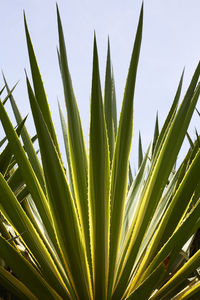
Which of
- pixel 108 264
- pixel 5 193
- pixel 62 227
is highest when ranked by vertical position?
pixel 5 193

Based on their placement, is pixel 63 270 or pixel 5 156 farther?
pixel 5 156

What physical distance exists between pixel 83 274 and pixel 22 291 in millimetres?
173

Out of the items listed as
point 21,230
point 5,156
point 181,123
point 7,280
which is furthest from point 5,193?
point 181,123

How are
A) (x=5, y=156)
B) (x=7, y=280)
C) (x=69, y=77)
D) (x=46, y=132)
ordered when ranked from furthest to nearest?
(x=5, y=156) < (x=69, y=77) < (x=7, y=280) < (x=46, y=132)

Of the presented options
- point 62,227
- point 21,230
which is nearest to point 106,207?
point 62,227

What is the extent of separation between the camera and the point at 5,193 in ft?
2.86

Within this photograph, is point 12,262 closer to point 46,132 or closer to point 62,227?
point 62,227

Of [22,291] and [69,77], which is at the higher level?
[69,77]

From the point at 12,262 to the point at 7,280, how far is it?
0.34ft

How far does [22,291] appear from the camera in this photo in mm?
924

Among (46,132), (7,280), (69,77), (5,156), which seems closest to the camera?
(46,132)

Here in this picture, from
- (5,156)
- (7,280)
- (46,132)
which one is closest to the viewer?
(46,132)

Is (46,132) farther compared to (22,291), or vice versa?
(22,291)

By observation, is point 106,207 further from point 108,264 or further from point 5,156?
point 5,156
